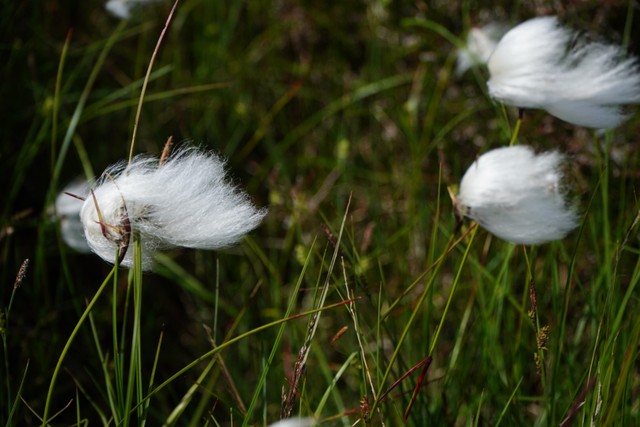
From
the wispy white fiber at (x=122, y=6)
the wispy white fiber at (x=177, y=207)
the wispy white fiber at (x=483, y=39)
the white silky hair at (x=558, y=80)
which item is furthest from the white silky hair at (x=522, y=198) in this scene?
the wispy white fiber at (x=122, y=6)

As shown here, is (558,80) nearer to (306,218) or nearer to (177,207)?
(177,207)

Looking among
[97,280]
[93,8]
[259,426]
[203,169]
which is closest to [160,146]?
[97,280]

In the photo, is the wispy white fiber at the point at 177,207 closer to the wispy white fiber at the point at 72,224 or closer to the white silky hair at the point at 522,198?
the white silky hair at the point at 522,198

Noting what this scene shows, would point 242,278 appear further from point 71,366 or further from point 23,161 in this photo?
point 23,161

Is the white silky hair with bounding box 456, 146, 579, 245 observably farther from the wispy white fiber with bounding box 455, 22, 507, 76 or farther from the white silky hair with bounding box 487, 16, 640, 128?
the wispy white fiber with bounding box 455, 22, 507, 76

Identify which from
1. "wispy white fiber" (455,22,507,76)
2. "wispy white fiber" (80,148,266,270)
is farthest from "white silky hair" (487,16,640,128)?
"wispy white fiber" (455,22,507,76)
